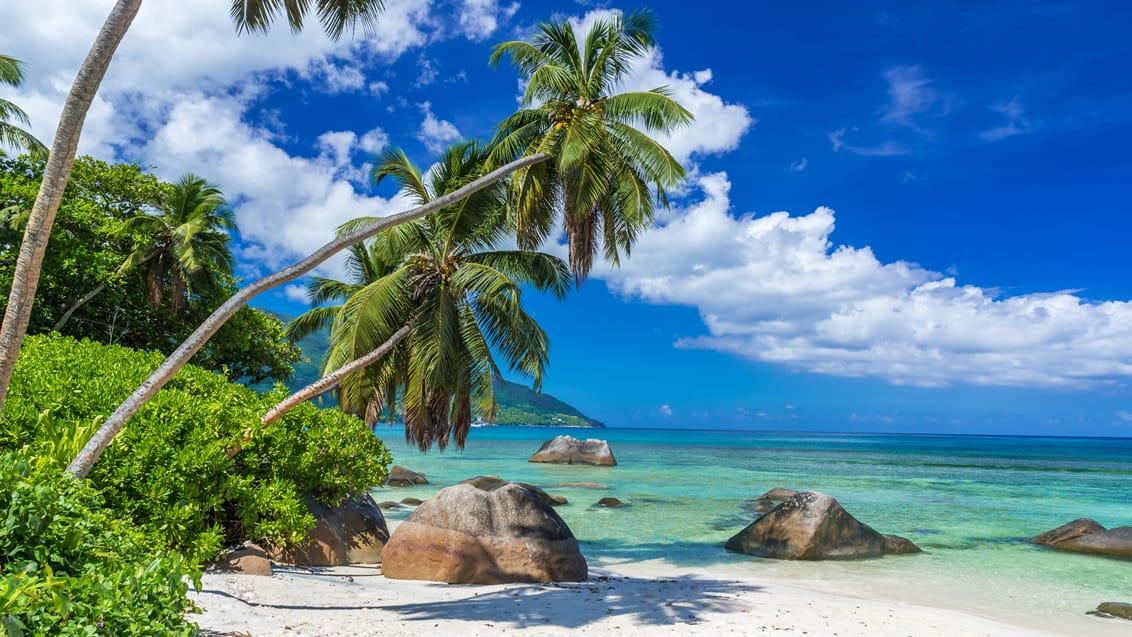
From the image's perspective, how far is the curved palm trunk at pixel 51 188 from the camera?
18.7 ft

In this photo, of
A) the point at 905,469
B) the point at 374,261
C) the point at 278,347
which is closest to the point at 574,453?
the point at 905,469

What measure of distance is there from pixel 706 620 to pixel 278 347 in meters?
20.9

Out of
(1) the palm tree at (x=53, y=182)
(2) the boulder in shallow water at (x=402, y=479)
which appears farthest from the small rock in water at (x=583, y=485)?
(1) the palm tree at (x=53, y=182)

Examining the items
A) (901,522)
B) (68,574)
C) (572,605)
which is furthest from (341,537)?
(901,522)

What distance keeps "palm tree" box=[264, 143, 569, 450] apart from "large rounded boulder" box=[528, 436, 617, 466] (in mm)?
32907

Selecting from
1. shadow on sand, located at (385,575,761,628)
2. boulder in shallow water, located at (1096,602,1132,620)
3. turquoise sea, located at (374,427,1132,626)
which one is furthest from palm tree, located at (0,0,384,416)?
boulder in shallow water, located at (1096,602,1132,620)

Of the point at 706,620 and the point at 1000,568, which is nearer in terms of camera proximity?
the point at 706,620

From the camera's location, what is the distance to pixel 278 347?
25766 millimetres

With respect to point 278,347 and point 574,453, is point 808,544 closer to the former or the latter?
point 278,347

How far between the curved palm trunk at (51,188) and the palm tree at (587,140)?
7973 mm

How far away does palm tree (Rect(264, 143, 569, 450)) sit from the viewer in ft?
52.7

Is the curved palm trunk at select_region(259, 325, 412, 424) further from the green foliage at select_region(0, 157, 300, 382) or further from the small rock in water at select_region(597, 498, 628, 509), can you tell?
the small rock in water at select_region(597, 498, 628, 509)

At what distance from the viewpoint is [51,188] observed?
228 inches

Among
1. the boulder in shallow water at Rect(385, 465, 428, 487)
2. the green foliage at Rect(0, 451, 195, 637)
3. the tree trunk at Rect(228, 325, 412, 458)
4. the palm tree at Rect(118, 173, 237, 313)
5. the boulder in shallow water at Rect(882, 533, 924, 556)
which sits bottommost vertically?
the boulder in shallow water at Rect(385, 465, 428, 487)
